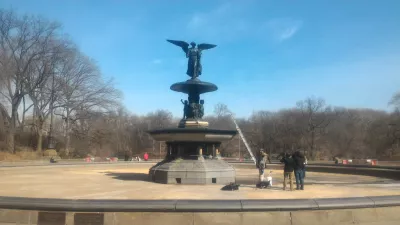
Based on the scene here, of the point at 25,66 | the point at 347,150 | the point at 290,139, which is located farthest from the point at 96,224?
the point at 347,150

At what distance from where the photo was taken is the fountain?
1573cm

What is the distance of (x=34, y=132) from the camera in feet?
162

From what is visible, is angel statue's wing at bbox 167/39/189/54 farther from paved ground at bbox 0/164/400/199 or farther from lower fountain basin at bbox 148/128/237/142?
paved ground at bbox 0/164/400/199

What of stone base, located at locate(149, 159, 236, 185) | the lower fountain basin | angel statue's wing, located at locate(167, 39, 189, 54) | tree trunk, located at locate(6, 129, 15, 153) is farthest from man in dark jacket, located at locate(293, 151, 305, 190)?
tree trunk, located at locate(6, 129, 15, 153)

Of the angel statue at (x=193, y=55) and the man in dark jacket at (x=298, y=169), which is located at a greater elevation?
the angel statue at (x=193, y=55)

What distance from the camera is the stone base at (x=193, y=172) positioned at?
51.0 ft

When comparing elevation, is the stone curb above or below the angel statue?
below

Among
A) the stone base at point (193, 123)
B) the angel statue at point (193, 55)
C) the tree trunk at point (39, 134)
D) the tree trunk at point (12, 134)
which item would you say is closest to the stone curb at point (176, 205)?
the stone base at point (193, 123)

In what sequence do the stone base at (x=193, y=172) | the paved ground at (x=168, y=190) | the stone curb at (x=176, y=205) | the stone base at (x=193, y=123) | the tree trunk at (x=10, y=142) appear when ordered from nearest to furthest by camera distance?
the stone curb at (x=176, y=205) < the paved ground at (x=168, y=190) < the stone base at (x=193, y=172) < the stone base at (x=193, y=123) < the tree trunk at (x=10, y=142)

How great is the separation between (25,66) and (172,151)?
3226 centimetres

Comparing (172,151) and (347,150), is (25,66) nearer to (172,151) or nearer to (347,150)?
(172,151)

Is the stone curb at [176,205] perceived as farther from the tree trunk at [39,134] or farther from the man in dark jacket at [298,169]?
the tree trunk at [39,134]

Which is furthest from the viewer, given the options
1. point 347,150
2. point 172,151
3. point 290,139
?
point 347,150

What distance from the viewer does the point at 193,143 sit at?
17.2 meters
